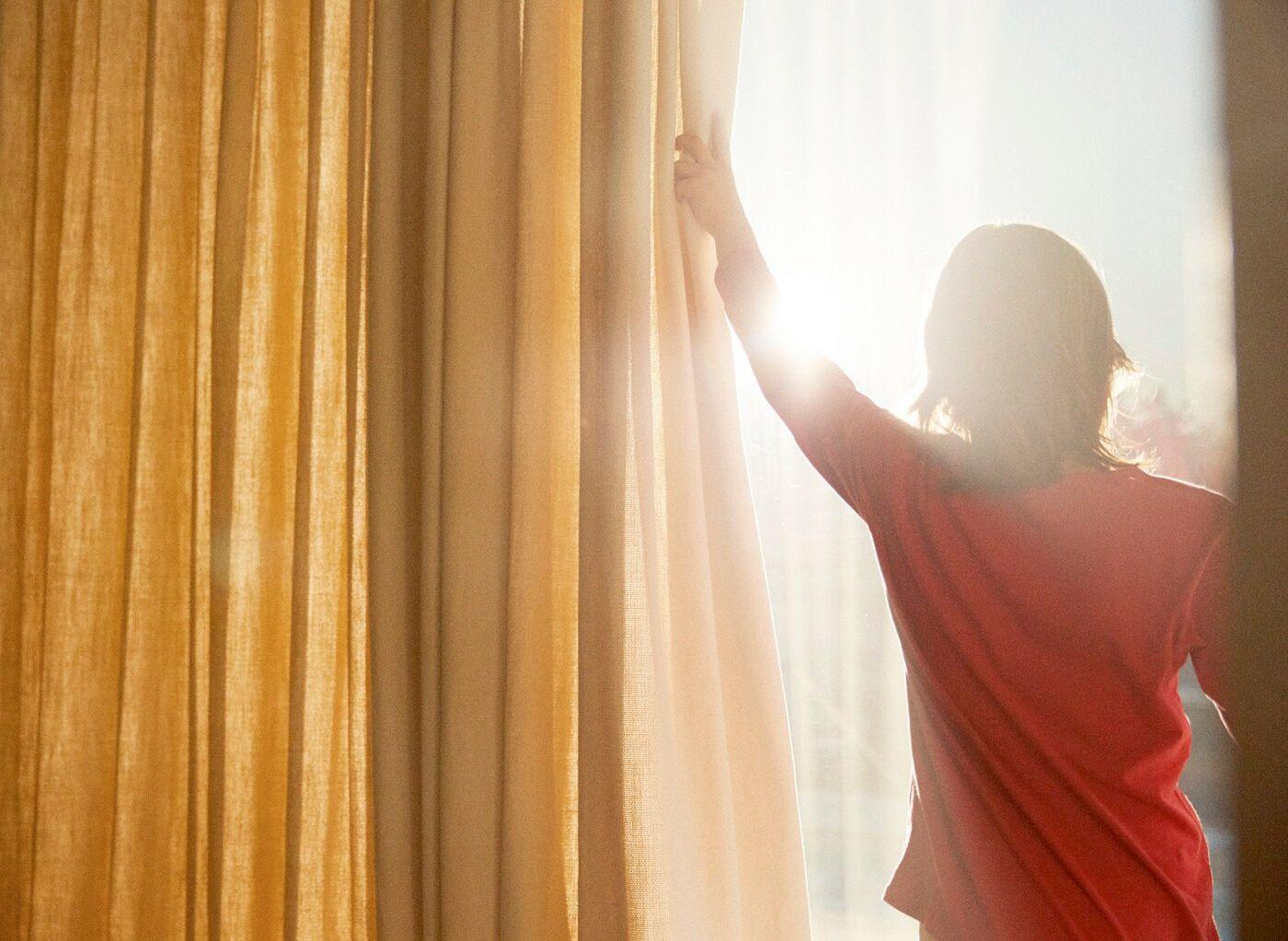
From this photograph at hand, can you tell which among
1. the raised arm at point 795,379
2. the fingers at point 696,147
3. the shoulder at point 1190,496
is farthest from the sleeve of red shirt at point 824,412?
the shoulder at point 1190,496

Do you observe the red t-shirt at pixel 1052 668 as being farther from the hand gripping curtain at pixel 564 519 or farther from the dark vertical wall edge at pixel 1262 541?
the dark vertical wall edge at pixel 1262 541

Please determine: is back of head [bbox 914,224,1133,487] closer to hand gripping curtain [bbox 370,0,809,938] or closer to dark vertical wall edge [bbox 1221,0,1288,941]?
hand gripping curtain [bbox 370,0,809,938]

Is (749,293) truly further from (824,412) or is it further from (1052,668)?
(1052,668)

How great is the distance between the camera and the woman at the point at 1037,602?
2.89 ft

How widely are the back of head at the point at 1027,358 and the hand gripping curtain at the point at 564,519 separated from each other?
24 centimetres

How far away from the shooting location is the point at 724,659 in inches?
39.7

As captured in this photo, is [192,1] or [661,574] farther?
[192,1]

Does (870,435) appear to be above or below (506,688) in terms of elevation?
above

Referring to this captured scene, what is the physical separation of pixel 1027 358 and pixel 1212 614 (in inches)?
11.2

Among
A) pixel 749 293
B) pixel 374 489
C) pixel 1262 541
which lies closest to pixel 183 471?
pixel 374 489

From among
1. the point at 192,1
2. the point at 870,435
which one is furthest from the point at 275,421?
the point at 870,435

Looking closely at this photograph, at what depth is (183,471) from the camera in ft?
3.82

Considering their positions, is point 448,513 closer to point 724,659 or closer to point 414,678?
point 414,678

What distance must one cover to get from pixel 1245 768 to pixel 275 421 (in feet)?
3.29
